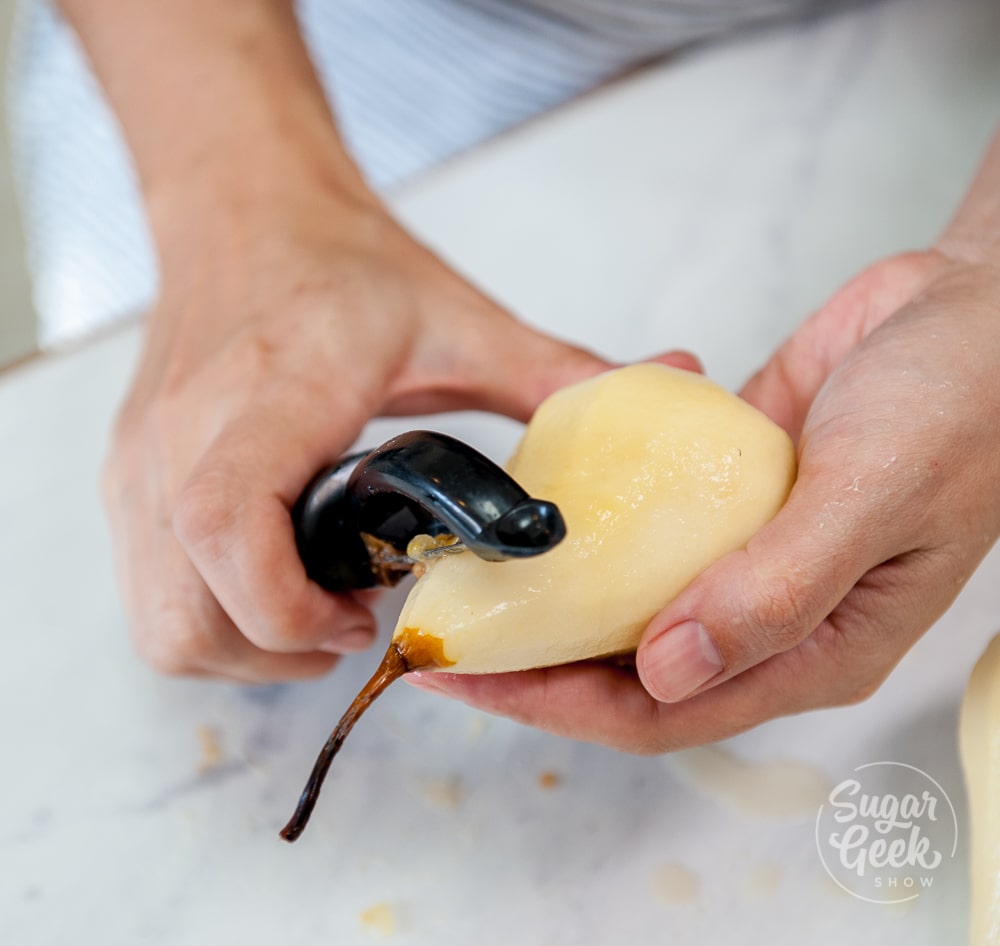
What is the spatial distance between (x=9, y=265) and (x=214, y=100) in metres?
1.14

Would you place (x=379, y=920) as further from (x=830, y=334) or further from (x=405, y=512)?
(x=830, y=334)

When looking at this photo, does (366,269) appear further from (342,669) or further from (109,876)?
(109,876)

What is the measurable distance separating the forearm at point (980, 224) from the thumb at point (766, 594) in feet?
0.64

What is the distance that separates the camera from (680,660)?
→ 402mm

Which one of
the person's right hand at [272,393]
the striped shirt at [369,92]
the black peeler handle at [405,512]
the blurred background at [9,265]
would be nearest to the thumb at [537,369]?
the person's right hand at [272,393]

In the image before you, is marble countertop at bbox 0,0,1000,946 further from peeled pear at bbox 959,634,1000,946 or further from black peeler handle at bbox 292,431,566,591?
black peeler handle at bbox 292,431,566,591

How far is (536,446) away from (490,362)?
0.11 metres

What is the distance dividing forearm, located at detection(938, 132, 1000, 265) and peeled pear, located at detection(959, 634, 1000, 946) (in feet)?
0.66

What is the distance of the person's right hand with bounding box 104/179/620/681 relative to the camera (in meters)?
0.48

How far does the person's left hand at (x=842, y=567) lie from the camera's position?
15.6 inches

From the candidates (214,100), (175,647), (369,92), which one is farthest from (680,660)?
(369,92)

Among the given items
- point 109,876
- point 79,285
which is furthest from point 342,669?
point 79,285

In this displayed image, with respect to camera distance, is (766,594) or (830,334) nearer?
(766,594)
